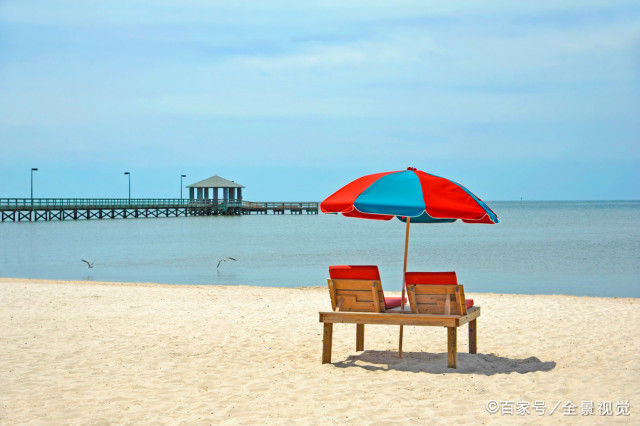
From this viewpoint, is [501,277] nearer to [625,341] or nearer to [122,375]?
[625,341]

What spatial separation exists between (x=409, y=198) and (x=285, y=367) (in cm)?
200

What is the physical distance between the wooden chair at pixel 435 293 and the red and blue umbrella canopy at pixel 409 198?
55cm

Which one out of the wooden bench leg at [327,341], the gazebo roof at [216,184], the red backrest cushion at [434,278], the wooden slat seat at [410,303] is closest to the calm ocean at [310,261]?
the wooden bench leg at [327,341]

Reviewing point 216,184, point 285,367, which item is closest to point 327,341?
point 285,367

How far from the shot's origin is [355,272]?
6.30m

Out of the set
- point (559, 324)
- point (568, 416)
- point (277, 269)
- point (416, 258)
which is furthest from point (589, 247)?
point (568, 416)

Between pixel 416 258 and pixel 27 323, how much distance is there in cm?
2320

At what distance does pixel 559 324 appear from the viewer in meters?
9.08

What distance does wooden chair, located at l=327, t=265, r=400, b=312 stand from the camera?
6270mm

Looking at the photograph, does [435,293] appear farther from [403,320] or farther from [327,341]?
[327,341]

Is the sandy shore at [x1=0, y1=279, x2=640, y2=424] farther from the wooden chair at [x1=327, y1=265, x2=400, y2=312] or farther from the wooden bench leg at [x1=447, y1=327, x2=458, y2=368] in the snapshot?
the wooden chair at [x1=327, y1=265, x2=400, y2=312]

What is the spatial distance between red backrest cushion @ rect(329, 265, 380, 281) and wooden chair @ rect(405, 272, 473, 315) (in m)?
0.32

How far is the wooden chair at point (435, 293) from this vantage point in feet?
20.0

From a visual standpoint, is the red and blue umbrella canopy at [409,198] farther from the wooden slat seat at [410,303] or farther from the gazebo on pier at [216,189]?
the gazebo on pier at [216,189]
